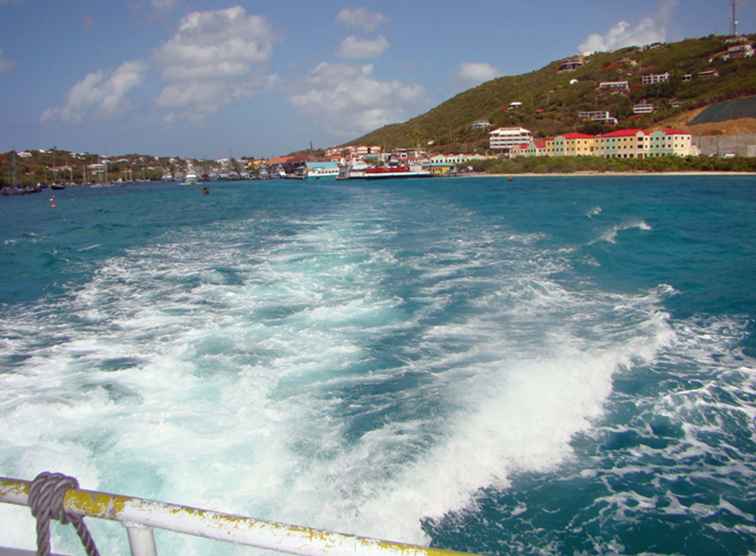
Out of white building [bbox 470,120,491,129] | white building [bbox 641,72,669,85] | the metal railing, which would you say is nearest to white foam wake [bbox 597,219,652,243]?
the metal railing

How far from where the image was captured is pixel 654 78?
449 feet

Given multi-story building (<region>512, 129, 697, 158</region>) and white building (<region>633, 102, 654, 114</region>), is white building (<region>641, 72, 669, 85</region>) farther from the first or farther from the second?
multi-story building (<region>512, 129, 697, 158</region>)

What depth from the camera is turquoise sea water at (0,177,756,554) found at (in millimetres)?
5117

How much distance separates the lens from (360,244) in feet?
→ 69.1

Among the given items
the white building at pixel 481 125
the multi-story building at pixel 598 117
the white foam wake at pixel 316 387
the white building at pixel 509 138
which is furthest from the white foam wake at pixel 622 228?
the white building at pixel 481 125

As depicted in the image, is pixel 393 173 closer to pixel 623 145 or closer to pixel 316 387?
pixel 623 145

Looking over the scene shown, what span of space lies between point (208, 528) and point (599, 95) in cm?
15964

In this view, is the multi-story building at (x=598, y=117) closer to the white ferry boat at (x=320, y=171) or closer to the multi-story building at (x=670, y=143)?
the multi-story building at (x=670, y=143)

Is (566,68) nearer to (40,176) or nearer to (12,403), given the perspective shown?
(40,176)

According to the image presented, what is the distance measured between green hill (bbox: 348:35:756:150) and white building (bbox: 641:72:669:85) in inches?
93.8

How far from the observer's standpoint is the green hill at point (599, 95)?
109m

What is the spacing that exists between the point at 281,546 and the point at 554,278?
1408 cm

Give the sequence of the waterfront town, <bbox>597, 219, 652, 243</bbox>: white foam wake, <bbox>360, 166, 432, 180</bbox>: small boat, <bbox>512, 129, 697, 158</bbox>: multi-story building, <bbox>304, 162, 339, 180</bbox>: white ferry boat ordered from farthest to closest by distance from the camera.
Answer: <bbox>304, 162, 339, 180</bbox>: white ferry boat
<bbox>360, 166, 432, 180</bbox>: small boat
the waterfront town
<bbox>512, 129, 697, 158</bbox>: multi-story building
<bbox>597, 219, 652, 243</bbox>: white foam wake

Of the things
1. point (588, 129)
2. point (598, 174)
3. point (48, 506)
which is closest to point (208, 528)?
point (48, 506)
